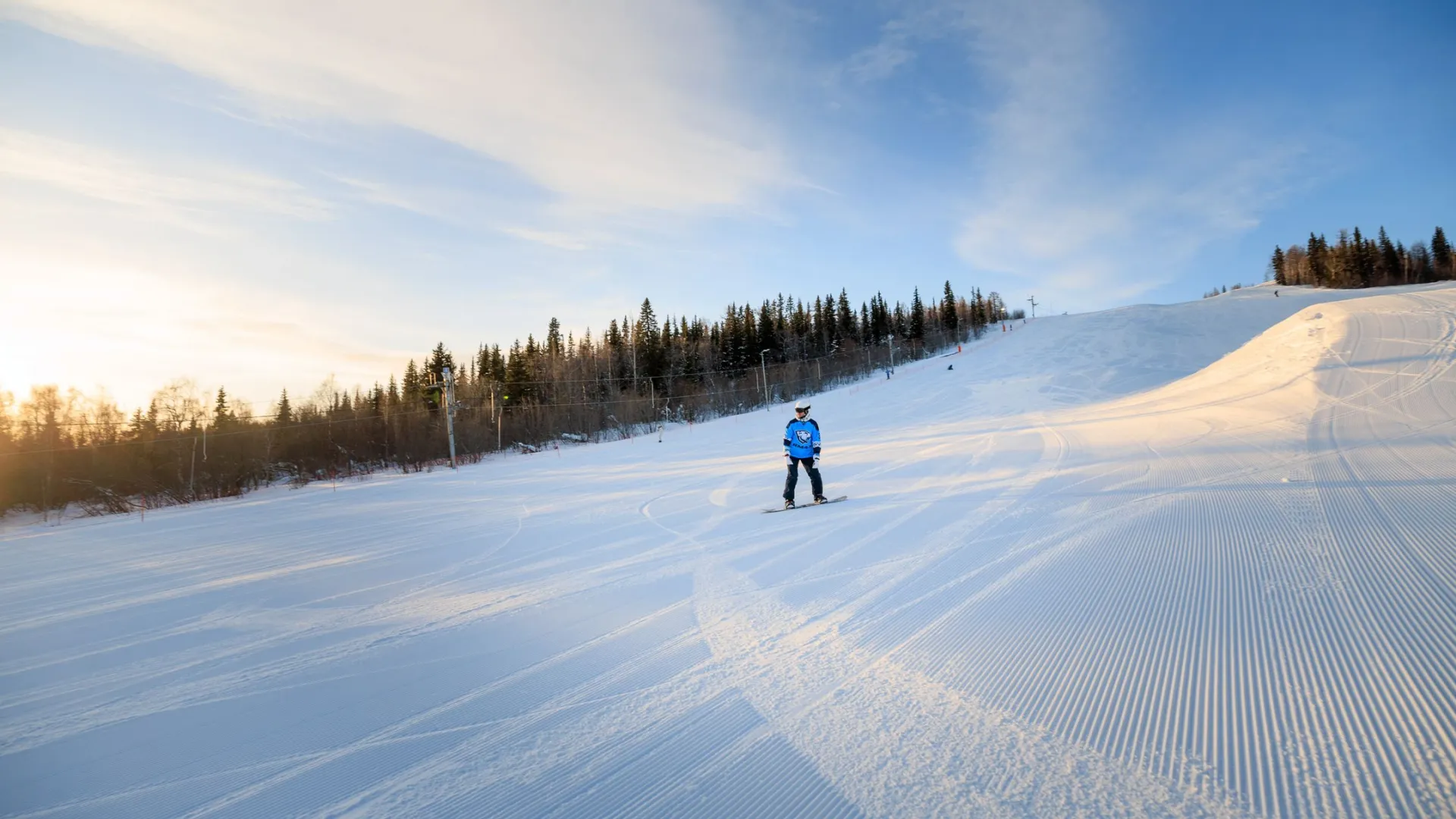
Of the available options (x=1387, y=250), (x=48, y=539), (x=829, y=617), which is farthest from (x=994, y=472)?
(x=1387, y=250)

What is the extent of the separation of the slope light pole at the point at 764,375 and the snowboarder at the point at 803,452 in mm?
30995

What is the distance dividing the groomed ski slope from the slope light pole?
33.7 metres

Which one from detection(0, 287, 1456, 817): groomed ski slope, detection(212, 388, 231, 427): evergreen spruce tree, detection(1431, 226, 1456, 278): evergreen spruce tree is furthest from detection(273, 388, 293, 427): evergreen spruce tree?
detection(1431, 226, 1456, 278): evergreen spruce tree

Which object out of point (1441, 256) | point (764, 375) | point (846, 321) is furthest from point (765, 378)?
point (1441, 256)

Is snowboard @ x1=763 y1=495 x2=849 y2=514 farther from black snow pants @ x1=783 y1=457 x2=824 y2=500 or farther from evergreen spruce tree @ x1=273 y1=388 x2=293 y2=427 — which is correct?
evergreen spruce tree @ x1=273 y1=388 x2=293 y2=427

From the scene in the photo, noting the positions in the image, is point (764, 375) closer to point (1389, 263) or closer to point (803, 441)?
point (803, 441)

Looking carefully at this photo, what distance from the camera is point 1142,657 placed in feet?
10.4

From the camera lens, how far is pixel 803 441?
9055mm

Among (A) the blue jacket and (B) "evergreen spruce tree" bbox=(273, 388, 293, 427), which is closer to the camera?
(A) the blue jacket

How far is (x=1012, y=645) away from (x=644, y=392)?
2046 inches

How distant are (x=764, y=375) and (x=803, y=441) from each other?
3825 centimetres

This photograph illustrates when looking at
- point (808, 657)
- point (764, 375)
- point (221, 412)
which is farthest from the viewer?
point (764, 375)

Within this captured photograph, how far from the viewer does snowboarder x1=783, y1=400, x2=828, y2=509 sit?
8.76 m

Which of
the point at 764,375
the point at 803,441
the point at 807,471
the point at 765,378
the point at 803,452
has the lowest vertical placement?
the point at 807,471
